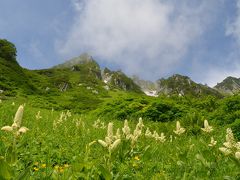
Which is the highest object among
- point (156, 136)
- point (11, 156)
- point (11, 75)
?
point (11, 75)

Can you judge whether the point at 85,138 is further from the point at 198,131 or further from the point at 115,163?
the point at 198,131

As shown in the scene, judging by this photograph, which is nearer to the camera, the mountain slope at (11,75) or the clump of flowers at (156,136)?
the clump of flowers at (156,136)

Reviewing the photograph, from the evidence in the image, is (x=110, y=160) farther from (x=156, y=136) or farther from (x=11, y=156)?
(x=156, y=136)

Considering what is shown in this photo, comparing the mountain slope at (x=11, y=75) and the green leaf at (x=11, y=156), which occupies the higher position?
the mountain slope at (x=11, y=75)

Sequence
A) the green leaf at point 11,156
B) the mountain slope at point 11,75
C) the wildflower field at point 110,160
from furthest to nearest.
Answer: the mountain slope at point 11,75 → the wildflower field at point 110,160 → the green leaf at point 11,156

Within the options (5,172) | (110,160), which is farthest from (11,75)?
(5,172)

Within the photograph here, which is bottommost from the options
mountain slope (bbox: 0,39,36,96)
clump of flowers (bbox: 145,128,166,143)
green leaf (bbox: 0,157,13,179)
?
green leaf (bbox: 0,157,13,179)

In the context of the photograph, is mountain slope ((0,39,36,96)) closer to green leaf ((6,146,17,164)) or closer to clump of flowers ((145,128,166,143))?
clump of flowers ((145,128,166,143))

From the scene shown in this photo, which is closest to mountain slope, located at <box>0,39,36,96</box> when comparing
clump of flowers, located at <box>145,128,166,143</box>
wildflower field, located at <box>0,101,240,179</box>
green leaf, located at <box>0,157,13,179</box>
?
clump of flowers, located at <box>145,128,166,143</box>

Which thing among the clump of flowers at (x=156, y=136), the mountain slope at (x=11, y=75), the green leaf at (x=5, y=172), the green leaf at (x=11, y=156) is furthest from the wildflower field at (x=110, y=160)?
the mountain slope at (x=11, y=75)

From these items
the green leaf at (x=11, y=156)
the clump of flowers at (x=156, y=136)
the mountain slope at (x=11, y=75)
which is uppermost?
the mountain slope at (x=11, y=75)

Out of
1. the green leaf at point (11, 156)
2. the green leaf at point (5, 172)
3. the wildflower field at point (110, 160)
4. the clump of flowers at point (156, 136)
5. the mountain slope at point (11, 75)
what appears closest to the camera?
the green leaf at point (5, 172)

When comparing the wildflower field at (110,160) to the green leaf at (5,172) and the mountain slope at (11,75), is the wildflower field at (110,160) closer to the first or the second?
the green leaf at (5,172)

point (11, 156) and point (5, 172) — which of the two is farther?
point (11, 156)
